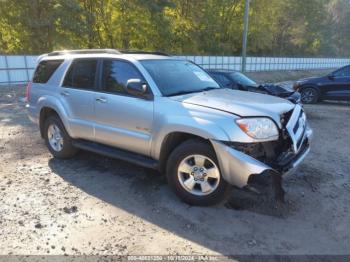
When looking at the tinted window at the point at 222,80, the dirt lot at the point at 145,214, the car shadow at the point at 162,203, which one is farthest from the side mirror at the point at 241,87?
the car shadow at the point at 162,203

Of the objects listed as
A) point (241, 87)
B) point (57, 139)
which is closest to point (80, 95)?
point (57, 139)

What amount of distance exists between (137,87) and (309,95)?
Result: 391 inches

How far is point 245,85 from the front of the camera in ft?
31.0

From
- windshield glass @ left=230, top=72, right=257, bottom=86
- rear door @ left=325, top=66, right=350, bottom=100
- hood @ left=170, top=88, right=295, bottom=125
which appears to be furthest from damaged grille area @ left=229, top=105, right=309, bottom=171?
rear door @ left=325, top=66, right=350, bottom=100

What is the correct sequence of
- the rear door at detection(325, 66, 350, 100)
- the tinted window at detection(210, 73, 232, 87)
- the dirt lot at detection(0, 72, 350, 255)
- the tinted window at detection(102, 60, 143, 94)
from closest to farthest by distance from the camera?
1. the dirt lot at detection(0, 72, 350, 255)
2. the tinted window at detection(102, 60, 143, 94)
3. the tinted window at detection(210, 73, 232, 87)
4. the rear door at detection(325, 66, 350, 100)

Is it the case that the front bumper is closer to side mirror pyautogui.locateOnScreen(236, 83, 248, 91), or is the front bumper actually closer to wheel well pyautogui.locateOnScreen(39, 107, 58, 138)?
wheel well pyautogui.locateOnScreen(39, 107, 58, 138)

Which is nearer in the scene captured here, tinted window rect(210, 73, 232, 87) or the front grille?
the front grille

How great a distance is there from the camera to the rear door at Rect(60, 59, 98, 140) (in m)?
5.00

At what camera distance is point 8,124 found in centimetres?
860

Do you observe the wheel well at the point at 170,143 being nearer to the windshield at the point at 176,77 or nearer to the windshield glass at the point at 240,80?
the windshield at the point at 176,77

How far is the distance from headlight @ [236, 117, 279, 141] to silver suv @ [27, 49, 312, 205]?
11 millimetres

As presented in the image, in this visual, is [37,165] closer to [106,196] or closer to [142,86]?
[106,196]

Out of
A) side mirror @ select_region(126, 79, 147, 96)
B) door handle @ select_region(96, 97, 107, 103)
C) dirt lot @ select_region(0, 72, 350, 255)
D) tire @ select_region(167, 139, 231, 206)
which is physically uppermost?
side mirror @ select_region(126, 79, 147, 96)

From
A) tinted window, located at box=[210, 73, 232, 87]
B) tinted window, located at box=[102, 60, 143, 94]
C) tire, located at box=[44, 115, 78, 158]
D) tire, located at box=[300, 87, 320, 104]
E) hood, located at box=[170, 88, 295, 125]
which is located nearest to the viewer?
hood, located at box=[170, 88, 295, 125]
